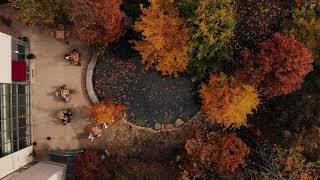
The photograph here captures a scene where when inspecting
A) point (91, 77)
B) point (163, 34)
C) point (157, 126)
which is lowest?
point (157, 126)

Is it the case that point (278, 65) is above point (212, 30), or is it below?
below

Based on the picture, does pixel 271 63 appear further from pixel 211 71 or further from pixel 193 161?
pixel 193 161

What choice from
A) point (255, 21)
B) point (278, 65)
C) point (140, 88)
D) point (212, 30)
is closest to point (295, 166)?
point (278, 65)

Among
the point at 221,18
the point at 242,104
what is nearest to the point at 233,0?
the point at 221,18

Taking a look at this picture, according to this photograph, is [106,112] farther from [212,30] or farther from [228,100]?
[212,30]

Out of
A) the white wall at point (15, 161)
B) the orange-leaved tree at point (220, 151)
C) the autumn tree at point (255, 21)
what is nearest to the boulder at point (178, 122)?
the orange-leaved tree at point (220, 151)
